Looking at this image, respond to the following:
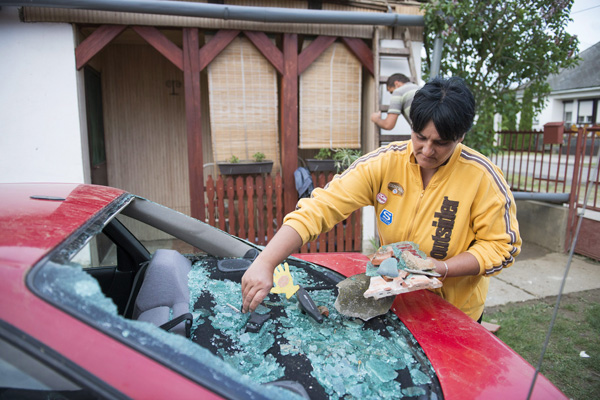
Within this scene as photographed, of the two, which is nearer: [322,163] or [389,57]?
[389,57]

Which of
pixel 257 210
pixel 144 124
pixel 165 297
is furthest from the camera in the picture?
pixel 144 124

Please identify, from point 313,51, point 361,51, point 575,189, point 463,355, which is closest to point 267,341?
point 463,355

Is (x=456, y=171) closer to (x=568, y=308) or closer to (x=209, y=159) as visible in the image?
(x=568, y=308)

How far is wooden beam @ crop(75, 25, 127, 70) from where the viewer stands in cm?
440

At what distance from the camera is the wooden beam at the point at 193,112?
464cm

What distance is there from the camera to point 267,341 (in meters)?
1.56

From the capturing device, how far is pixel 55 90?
4.42 metres

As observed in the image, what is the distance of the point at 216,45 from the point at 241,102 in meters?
0.70

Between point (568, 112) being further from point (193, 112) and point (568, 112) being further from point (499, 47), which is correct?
point (193, 112)

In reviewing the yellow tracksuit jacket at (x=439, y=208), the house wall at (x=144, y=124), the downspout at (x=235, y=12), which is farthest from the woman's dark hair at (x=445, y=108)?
the house wall at (x=144, y=124)

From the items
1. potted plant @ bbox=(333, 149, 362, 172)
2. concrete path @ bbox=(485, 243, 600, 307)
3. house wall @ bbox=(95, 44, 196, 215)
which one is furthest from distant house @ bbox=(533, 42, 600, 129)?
house wall @ bbox=(95, 44, 196, 215)

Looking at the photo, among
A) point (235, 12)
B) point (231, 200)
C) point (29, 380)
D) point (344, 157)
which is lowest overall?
point (231, 200)

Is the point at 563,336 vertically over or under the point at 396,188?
under

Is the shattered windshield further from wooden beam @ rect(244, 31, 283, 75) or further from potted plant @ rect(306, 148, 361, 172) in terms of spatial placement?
wooden beam @ rect(244, 31, 283, 75)
